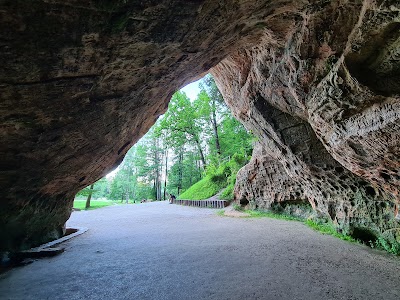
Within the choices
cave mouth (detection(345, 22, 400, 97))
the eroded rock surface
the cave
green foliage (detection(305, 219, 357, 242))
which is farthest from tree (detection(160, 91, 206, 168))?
cave mouth (detection(345, 22, 400, 97))

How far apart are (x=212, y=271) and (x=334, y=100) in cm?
524

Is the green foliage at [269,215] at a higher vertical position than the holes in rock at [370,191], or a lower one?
lower

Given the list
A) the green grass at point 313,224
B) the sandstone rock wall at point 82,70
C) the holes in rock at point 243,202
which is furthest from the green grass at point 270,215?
the sandstone rock wall at point 82,70

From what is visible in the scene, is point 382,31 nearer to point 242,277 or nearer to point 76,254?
point 242,277

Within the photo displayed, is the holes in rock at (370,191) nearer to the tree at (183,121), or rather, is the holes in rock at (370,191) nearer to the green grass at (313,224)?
the green grass at (313,224)

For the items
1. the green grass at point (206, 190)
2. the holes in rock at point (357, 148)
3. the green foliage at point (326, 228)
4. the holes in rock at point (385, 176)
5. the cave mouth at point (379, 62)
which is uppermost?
the cave mouth at point (379, 62)

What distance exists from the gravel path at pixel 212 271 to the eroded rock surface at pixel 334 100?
1945 mm

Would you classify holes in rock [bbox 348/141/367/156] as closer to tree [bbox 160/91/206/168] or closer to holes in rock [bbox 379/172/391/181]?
holes in rock [bbox 379/172/391/181]

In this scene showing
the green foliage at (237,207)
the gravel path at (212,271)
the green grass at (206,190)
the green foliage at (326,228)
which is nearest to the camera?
the gravel path at (212,271)

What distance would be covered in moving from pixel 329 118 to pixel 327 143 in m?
1.33

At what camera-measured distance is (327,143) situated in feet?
24.3

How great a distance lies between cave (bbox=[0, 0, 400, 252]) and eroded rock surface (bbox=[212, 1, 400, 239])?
0.03m

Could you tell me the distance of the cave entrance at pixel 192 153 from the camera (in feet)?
72.5

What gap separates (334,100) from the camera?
229 inches
